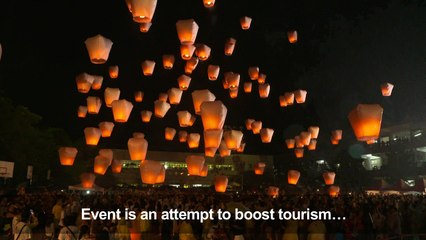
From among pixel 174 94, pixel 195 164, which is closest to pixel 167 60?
pixel 174 94

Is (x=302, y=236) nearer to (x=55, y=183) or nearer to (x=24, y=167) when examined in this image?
(x=24, y=167)

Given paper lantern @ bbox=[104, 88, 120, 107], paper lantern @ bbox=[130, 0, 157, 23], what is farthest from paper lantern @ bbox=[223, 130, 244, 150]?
paper lantern @ bbox=[130, 0, 157, 23]

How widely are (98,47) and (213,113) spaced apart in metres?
3.21

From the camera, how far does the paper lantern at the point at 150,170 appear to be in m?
10.5

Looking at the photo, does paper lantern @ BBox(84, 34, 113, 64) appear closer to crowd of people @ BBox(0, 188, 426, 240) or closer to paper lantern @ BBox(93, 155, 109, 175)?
crowd of people @ BBox(0, 188, 426, 240)

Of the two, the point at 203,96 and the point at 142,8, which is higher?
the point at 142,8

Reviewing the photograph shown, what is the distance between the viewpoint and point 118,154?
41531 mm

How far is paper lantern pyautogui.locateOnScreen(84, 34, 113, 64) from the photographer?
9.22 m

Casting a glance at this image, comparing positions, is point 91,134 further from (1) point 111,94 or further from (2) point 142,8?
(2) point 142,8

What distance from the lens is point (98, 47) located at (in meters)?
9.31

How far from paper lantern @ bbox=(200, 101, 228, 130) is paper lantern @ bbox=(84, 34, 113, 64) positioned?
2.85 meters

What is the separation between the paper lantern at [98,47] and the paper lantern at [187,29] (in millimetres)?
1778

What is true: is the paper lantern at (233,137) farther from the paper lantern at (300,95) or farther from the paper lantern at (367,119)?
the paper lantern at (367,119)

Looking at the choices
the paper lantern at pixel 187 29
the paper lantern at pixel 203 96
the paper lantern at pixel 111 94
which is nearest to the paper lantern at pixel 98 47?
the paper lantern at pixel 187 29
